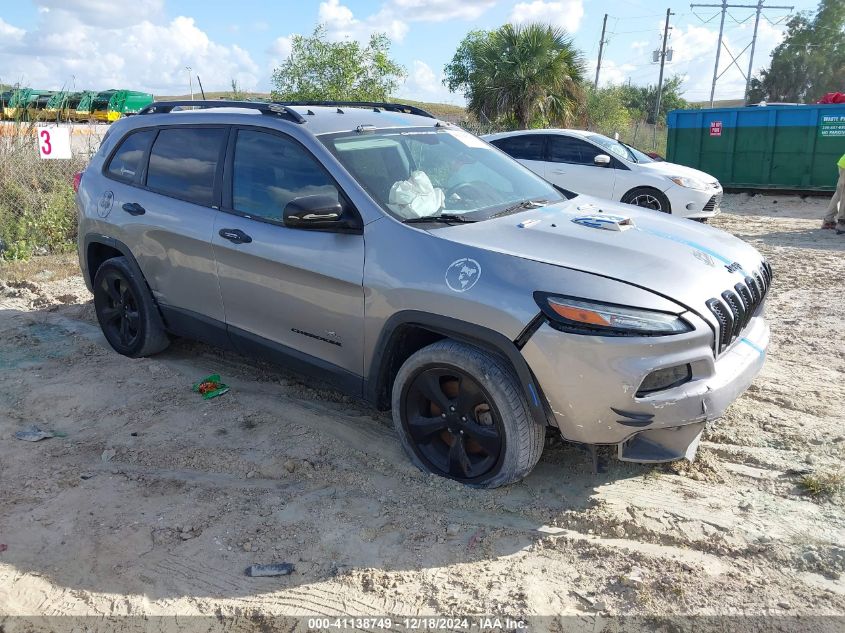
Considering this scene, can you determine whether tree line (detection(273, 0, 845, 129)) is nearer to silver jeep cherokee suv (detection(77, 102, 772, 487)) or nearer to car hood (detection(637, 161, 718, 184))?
car hood (detection(637, 161, 718, 184))

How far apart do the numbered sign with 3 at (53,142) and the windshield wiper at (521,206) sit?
8240 mm

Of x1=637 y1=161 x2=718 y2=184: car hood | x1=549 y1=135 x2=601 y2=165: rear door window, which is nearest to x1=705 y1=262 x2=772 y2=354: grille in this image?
x1=637 y1=161 x2=718 y2=184: car hood

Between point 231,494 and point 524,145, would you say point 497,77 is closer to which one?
point 524,145

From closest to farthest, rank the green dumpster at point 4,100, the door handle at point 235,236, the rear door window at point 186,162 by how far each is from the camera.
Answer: the door handle at point 235,236, the rear door window at point 186,162, the green dumpster at point 4,100

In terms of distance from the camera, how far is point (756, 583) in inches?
111

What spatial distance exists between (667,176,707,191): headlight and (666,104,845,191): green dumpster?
672 centimetres

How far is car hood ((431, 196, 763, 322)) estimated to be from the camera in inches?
124

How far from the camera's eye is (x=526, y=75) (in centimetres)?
1964

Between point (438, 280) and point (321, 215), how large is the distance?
2.49 ft

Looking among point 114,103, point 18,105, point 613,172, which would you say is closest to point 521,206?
point 613,172

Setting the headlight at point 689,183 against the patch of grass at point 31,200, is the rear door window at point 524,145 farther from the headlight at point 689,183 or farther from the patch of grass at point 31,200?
the patch of grass at point 31,200

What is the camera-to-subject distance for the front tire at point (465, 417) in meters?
3.22

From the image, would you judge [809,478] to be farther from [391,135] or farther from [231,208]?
[231,208]

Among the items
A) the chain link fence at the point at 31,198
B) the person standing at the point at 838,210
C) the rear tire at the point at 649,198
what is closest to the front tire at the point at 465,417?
the chain link fence at the point at 31,198
